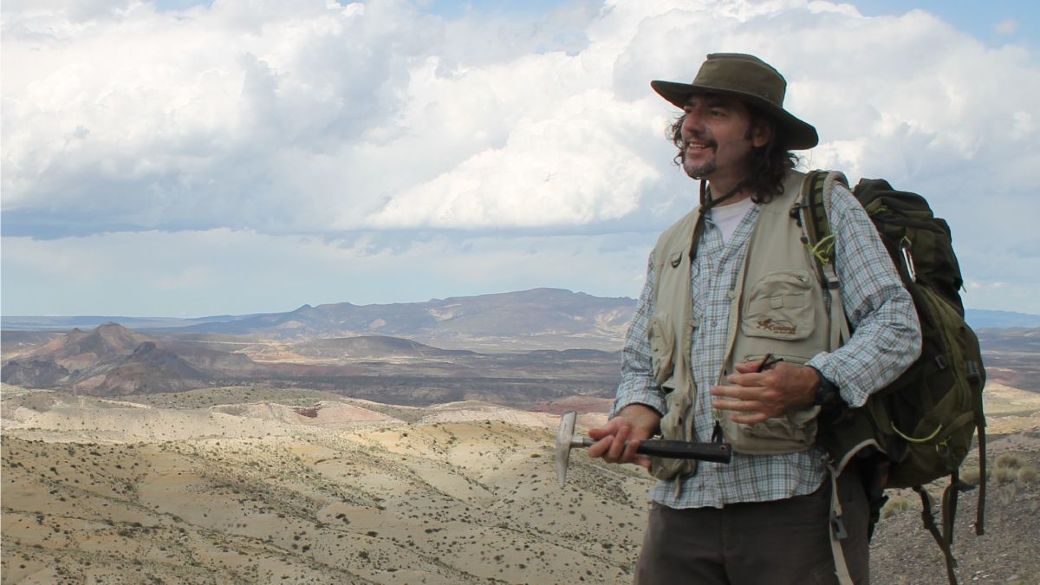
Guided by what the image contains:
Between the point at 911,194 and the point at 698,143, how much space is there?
0.57 metres

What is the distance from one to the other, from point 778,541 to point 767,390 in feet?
1.44

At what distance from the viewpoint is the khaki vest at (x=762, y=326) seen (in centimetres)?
273

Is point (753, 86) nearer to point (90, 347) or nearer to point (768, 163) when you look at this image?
point (768, 163)

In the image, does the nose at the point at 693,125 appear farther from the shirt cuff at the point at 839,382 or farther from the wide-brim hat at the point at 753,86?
the shirt cuff at the point at 839,382

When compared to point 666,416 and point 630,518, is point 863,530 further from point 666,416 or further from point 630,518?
point 630,518

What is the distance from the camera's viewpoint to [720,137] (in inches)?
119

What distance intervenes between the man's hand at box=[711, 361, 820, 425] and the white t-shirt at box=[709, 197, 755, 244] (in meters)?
0.51

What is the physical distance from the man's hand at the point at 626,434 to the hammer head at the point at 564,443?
0.06 m

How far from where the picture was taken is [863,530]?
2828 millimetres

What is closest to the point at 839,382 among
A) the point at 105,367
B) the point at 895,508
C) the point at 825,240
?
the point at 825,240

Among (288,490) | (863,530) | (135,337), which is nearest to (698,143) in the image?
(863,530)

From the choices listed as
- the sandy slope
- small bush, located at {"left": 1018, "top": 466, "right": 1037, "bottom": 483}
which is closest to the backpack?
the sandy slope

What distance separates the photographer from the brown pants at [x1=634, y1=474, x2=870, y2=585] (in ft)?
9.11

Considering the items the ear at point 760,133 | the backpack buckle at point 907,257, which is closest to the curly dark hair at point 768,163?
the ear at point 760,133
